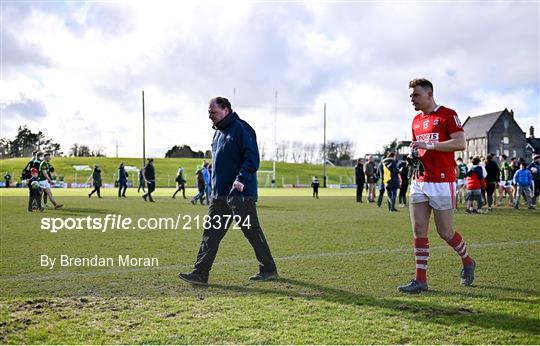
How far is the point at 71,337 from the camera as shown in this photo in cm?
392

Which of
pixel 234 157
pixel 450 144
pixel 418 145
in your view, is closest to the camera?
pixel 450 144

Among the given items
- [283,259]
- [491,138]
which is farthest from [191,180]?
[283,259]

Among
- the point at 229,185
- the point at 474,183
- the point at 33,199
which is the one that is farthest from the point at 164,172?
the point at 229,185

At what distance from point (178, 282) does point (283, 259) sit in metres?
2.10

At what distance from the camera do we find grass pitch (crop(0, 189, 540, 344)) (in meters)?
4.01

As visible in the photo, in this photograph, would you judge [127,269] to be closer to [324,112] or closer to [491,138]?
[324,112]

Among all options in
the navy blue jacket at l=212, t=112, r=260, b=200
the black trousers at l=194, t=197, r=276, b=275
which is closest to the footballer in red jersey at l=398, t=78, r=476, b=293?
the black trousers at l=194, t=197, r=276, b=275

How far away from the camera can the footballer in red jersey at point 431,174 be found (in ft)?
18.6

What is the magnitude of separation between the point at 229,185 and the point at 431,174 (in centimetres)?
233

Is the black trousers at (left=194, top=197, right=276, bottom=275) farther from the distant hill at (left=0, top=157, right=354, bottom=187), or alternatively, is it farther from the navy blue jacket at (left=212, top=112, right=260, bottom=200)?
the distant hill at (left=0, top=157, right=354, bottom=187)

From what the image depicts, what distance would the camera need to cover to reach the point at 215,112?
242 inches

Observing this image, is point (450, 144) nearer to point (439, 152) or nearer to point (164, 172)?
point (439, 152)

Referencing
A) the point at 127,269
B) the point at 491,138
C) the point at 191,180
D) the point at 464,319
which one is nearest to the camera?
the point at 464,319

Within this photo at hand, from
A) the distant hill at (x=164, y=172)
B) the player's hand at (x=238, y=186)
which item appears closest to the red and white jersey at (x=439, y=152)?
the player's hand at (x=238, y=186)
